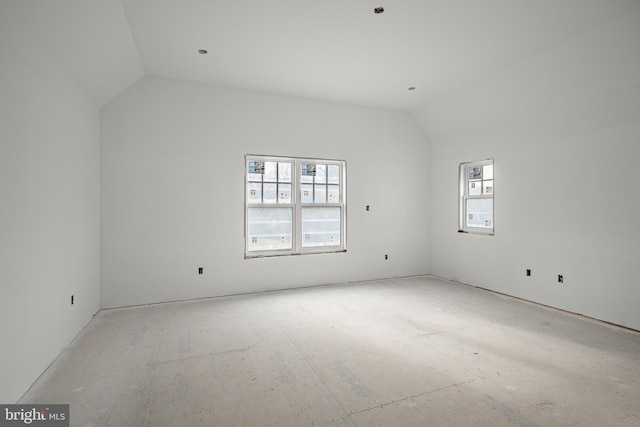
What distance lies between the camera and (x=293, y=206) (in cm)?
487

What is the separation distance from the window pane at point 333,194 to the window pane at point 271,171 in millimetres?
921

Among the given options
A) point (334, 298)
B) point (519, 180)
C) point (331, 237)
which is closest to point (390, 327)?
point (334, 298)

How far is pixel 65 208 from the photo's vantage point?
111 inches

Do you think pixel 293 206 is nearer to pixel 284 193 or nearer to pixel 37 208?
pixel 284 193

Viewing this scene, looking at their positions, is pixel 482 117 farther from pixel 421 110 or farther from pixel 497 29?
pixel 497 29

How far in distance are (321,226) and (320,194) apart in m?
0.52

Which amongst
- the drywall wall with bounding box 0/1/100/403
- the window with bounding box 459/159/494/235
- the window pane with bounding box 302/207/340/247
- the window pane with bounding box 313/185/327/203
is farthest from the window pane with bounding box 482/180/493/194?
the drywall wall with bounding box 0/1/100/403

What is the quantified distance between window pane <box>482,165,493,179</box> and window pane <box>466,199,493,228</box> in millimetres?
366

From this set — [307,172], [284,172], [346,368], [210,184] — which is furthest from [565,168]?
[210,184]

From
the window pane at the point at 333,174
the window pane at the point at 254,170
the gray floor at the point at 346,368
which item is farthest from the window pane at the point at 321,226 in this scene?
the gray floor at the point at 346,368

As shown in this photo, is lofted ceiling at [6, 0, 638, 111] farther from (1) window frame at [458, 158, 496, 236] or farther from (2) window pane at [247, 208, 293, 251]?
(2) window pane at [247, 208, 293, 251]

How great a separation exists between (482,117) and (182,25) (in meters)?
4.08

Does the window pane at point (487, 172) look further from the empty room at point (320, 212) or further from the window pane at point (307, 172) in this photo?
the window pane at point (307, 172)

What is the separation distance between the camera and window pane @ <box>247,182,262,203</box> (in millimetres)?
4594
